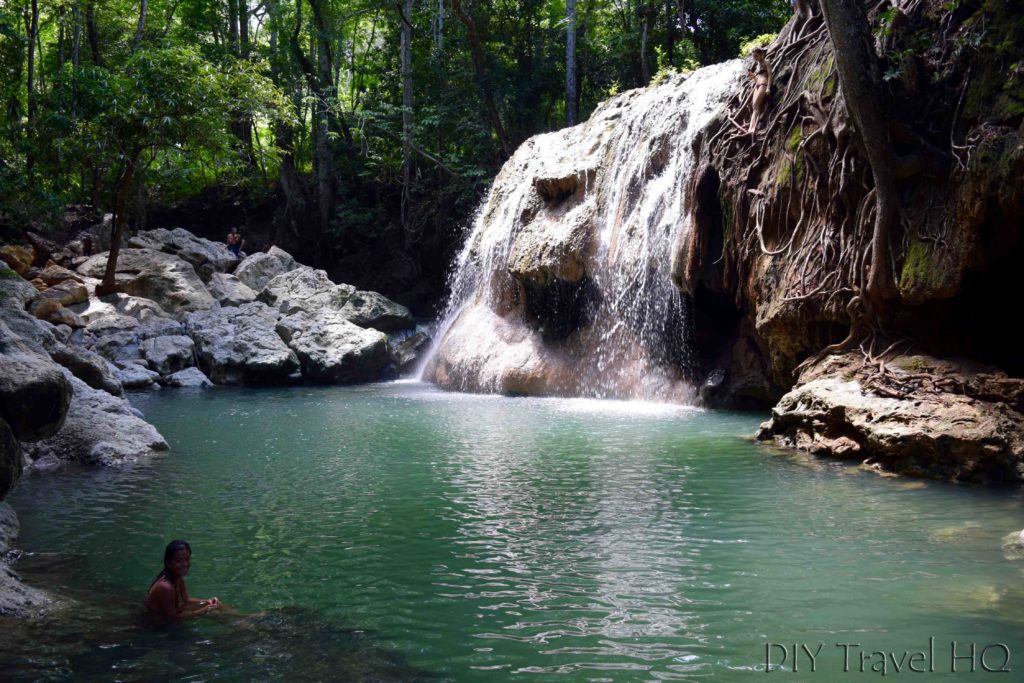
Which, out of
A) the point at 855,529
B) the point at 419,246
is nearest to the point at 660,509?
the point at 855,529

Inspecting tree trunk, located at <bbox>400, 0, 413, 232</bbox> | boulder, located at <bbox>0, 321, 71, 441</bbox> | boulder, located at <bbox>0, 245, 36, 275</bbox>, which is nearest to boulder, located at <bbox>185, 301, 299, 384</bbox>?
boulder, located at <bbox>0, 245, 36, 275</bbox>

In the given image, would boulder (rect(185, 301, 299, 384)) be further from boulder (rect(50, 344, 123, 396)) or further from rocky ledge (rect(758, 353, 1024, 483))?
rocky ledge (rect(758, 353, 1024, 483))

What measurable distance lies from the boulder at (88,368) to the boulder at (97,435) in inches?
22.8

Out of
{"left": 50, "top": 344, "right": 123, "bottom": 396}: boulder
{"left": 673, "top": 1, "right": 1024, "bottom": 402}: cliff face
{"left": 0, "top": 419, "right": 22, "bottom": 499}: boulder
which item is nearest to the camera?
{"left": 0, "top": 419, "right": 22, "bottom": 499}: boulder

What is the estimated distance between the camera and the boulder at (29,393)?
6906 mm

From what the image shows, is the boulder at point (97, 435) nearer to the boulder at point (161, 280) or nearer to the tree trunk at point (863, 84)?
the tree trunk at point (863, 84)

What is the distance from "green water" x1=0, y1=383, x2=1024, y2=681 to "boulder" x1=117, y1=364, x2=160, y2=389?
807cm

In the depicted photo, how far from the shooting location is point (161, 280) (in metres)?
22.4

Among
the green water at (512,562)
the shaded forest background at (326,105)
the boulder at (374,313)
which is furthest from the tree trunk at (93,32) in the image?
the green water at (512,562)

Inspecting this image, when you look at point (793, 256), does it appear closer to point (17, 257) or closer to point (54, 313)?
point (54, 313)

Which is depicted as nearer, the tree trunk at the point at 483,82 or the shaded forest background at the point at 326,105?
the shaded forest background at the point at 326,105

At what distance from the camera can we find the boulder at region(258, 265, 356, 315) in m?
22.4

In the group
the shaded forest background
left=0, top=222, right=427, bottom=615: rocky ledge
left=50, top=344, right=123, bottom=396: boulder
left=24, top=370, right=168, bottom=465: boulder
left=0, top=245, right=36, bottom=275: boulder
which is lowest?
left=24, top=370, right=168, bottom=465: boulder

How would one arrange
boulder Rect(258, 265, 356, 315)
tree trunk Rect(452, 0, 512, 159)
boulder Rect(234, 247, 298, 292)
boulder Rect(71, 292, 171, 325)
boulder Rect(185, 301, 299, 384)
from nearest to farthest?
boulder Rect(185, 301, 299, 384), boulder Rect(71, 292, 171, 325), boulder Rect(258, 265, 356, 315), boulder Rect(234, 247, 298, 292), tree trunk Rect(452, 0, 512, 159)
